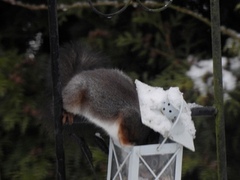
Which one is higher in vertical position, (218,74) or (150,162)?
(218,74)

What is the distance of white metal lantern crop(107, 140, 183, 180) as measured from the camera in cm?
109

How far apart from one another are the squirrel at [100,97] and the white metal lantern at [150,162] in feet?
0.31

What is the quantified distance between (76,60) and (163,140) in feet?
1.84

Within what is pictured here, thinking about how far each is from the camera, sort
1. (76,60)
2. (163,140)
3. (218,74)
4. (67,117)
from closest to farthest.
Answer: (163,140), (218,74), (67,117), (76,60)

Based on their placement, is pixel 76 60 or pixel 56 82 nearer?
pixel 56 82

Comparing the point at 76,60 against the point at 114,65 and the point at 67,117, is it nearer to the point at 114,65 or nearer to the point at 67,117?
the point at 67,117

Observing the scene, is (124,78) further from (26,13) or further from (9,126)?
(26,13)

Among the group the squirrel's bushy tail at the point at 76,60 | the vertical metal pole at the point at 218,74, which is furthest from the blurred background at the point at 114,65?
the vertical metal pole at the point at 218,74

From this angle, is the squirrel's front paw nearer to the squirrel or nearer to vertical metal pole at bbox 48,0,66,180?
the squirrel

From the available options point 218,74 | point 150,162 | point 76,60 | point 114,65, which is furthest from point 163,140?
point 114,65

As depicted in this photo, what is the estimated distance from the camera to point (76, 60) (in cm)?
159

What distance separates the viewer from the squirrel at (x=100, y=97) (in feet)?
4.38

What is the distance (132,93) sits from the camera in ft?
4.80

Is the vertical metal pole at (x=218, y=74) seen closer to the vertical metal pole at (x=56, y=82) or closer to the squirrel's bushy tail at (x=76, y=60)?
the vertical metal pole at (x=56, y=82)
